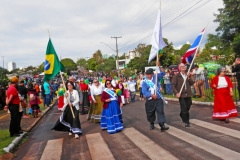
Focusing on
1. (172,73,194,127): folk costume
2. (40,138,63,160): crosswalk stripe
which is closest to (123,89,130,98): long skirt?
(172,73,194,127): folk costume

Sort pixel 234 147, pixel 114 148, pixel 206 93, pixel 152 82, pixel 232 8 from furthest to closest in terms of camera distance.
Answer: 1. pixel 232 8
2. pixel 206 93
3. pixel 152 82
4. pixel 114 148
5. pixel 234 147

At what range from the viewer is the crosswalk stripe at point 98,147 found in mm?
5992

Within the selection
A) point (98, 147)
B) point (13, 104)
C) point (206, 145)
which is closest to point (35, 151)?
point (98, 147)

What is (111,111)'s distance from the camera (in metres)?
8.75

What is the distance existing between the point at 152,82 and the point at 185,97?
108cm

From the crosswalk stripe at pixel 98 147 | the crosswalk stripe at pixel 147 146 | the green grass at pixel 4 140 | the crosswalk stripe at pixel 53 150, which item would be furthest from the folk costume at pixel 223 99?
the green grass at pixel 4 140

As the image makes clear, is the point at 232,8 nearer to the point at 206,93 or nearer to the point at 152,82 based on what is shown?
the point at 206,93

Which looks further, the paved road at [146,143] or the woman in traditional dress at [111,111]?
the woman in traditional dress at [111,111]

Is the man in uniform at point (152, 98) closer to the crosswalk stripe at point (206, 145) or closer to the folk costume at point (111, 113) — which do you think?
the crosswalk stripe at point (206, 145)

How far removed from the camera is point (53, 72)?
28.3 ft

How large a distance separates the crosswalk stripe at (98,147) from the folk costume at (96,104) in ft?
8.05

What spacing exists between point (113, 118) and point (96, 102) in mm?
2253

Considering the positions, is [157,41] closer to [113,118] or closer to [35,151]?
[113,118]

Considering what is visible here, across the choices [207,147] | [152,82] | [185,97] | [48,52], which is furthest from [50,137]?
[207,147]
